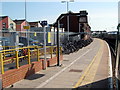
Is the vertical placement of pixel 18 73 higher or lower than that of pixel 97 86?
higher

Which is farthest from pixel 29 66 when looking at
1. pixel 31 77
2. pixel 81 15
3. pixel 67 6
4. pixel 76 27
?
pixel 76 27

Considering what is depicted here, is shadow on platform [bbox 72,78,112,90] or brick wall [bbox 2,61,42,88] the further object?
shadow on platform [bbox 72,78,112,90]

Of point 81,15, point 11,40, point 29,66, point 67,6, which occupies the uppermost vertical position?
point 67,6

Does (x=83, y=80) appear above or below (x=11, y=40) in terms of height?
below

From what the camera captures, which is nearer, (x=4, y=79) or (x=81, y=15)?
(x=4, y=79)

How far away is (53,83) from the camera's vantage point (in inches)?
285

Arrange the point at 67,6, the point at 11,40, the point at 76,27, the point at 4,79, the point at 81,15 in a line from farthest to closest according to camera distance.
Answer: the point at 76,27 < the point at 67,6 < the point at 11,40 < the point at 81,15 < the point at 4,79

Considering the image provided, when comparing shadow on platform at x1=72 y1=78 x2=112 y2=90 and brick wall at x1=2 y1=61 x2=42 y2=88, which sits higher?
brick wall at x1=2 y1=61 x2=42 y2=88

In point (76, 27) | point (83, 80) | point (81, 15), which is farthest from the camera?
point (76, 27)

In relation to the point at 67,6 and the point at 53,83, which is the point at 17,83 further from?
the point at 67,6

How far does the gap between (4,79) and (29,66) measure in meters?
2.04

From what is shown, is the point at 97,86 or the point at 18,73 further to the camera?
the point at 18,73

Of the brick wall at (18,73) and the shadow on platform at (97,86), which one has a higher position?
the brick wall at (18,73)

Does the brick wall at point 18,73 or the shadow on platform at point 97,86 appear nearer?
the brick wall at point 18,73
